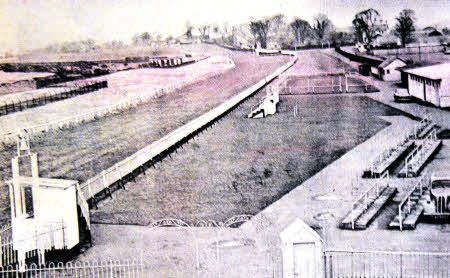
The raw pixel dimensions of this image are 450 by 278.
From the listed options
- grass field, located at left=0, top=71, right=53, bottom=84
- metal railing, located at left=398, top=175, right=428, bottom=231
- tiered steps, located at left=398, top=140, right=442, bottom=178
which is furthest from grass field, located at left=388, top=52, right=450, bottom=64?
grass field, located at left=0, top=71, right=53, bottom=84

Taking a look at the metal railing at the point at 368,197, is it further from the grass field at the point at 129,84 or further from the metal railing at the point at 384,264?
the grass field at the point at 129,84

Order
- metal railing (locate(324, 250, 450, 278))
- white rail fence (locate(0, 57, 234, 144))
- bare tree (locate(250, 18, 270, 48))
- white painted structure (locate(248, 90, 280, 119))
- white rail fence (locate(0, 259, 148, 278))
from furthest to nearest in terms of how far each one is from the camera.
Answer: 1. white painted structure (locate(248, 90, 280, 119))
2. white rail fence (locate(0, 57, 234, 144))
3. bare tree (locate(250, 18, 270, 48))
4. white rail fence (locate(0, 259, 148, 278))
5. metal railing (locate(324, 250, 450, 278))

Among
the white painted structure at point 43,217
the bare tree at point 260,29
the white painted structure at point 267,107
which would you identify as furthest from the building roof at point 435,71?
the white painted structure at point 43,217

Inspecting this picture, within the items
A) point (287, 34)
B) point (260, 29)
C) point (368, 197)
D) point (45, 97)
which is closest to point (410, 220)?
point (368, 197)

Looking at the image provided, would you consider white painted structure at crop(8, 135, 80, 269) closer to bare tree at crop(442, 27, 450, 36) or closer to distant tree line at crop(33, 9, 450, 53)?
distant tree line at crop(33, 9, 450, 53)

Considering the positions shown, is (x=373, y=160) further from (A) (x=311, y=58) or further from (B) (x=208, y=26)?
(B) (x=208, y=26)

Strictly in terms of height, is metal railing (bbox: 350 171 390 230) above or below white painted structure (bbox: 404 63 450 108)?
below
